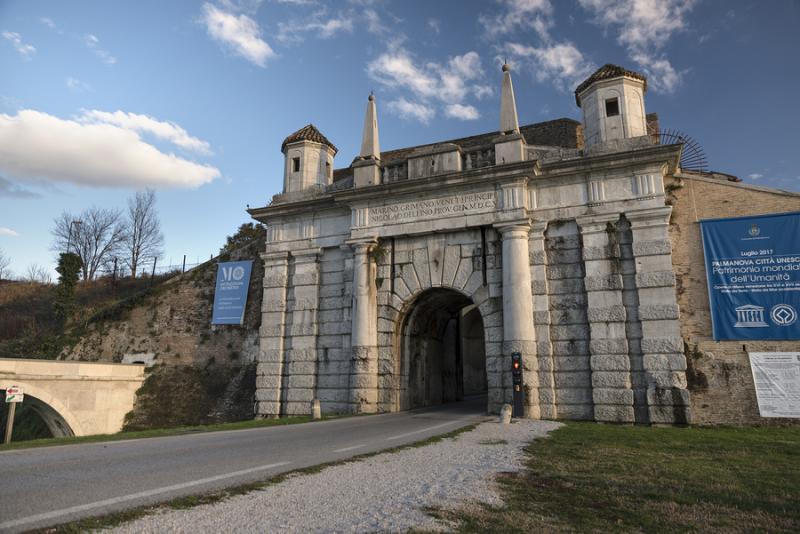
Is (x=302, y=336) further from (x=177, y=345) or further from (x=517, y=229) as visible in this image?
(x=177, y=345)

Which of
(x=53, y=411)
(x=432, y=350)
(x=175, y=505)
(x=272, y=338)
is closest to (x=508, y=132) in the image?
(x=432, y=350)

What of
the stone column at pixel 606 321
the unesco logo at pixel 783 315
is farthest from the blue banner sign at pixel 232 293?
the unesco logo at pixel 783 315

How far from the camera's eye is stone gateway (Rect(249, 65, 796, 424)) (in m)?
14.2

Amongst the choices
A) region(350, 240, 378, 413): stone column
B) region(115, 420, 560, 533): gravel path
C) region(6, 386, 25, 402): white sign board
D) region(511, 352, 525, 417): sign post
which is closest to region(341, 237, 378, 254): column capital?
region(350, 240, 378, 413): stone column

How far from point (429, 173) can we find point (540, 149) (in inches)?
144

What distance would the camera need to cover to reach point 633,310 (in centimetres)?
1431

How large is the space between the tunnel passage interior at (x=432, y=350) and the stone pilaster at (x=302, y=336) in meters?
3.21

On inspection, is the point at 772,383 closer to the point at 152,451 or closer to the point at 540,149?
the point at 540,149

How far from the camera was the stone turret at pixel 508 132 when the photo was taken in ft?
53.0

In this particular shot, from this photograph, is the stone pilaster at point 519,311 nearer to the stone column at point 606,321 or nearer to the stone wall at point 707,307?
the stone column at point 606,321

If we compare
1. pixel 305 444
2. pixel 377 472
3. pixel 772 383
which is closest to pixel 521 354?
pixel 772 383

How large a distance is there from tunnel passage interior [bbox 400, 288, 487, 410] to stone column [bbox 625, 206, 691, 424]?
6.11 meters

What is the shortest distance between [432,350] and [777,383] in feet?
35.5

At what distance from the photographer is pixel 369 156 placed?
18391 millimetres
